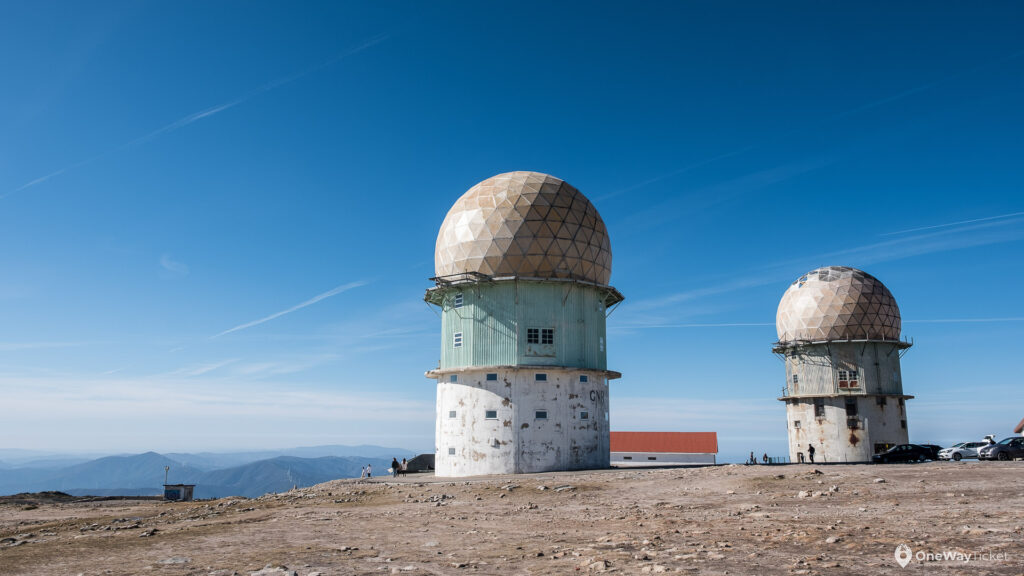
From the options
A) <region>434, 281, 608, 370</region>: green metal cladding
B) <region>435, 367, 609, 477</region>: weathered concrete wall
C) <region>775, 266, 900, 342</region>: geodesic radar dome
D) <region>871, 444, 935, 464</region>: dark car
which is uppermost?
<region>775, 266, 900, 342</region>: geodesic radar dome

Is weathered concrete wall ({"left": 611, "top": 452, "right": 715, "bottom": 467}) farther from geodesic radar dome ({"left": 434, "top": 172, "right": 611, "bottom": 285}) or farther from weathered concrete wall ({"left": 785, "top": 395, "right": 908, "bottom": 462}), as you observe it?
geodesic radar dome ({"left": 434, "top": 172, "right": 611, "bottom": 285})

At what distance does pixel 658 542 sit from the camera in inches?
453

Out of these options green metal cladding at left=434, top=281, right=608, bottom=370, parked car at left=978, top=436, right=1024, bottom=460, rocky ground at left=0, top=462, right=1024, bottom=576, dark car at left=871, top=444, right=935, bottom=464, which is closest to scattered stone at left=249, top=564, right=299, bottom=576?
rocky ground at left=0, top=462, right=1024, bottom=576

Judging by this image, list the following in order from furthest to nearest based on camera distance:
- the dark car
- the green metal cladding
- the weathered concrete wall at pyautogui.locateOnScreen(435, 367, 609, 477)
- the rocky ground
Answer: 1. the dark car
2. the green metal cladding
3. the weathered concrete wall at pyautogui.locateOnScreen(435, 367, 609, 477)
4. the rocky ground

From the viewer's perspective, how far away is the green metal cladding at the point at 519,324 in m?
29.7

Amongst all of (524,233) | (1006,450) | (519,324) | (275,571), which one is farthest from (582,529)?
(1006,450)

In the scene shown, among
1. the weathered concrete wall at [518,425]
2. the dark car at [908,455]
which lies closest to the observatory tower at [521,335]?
the weathered concrete wall at [518,425]

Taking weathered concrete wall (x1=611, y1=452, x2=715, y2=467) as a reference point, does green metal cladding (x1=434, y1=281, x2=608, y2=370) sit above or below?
above

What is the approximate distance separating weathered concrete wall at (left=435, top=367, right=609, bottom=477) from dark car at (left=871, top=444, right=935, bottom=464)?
51.2 feet

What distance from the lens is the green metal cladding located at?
97.5 ft

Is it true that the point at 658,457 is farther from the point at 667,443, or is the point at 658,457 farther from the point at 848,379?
the point at 848,379

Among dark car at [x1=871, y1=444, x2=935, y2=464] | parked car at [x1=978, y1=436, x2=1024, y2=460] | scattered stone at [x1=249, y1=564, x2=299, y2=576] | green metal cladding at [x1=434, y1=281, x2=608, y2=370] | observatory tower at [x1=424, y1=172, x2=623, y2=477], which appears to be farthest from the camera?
dark car at [x1=871, y1=444, x2=935, y2=464]

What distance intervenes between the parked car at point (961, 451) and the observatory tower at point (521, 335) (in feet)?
61.6

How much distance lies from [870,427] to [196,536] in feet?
133
